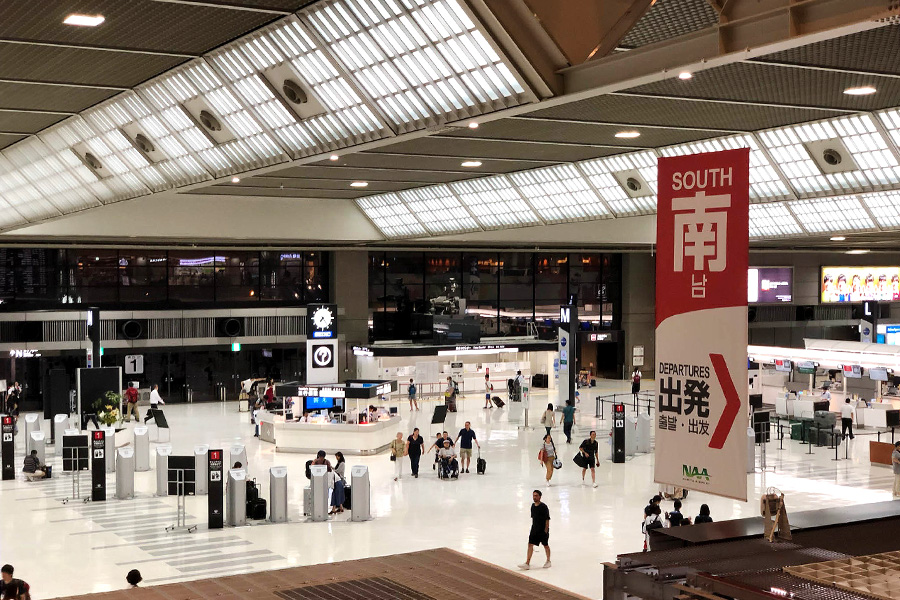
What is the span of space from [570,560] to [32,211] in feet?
58.2

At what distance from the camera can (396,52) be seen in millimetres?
13000

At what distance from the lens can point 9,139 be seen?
21.8 metres

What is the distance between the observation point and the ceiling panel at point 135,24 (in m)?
11.9

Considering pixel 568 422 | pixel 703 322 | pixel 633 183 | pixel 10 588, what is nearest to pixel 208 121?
pixel 10 588

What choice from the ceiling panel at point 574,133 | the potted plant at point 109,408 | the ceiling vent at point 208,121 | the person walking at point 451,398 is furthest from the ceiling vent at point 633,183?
the potted plant at point 109,408

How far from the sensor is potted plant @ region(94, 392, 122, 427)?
27.6m

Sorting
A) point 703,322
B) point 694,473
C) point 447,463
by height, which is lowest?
point 447,463

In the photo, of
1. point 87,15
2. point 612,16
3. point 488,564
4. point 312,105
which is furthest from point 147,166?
point 612,16

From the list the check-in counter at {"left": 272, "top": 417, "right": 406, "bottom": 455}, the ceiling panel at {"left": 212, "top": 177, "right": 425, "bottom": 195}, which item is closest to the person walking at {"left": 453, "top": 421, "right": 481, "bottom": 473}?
the check-in counter at {"left": 272, "top": 417, "right": 406, "bottom": 455}

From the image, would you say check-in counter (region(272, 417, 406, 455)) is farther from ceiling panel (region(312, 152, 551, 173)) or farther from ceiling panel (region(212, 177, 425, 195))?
ceiling panel (region(312, 152, 551, 173))

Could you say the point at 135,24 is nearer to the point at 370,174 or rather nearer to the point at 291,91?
the point at 291,91

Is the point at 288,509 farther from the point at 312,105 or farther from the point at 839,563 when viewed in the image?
the point at 839,563

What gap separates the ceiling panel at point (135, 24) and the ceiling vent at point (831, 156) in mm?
12195

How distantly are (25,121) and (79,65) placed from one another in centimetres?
523
